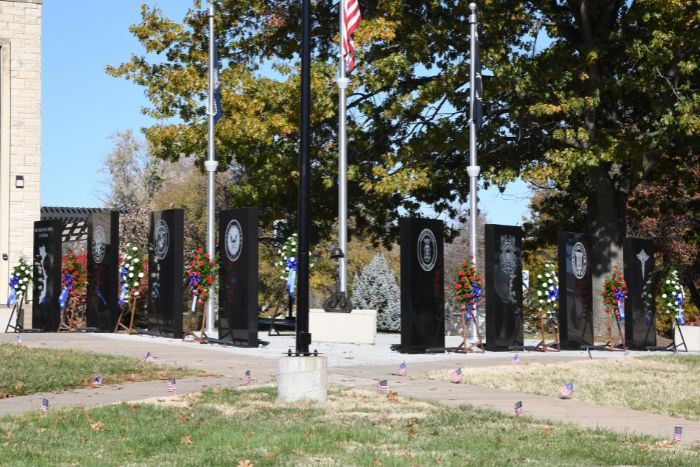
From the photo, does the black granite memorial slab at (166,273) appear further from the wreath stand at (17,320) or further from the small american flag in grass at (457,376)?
the small american flag in grass at (457,376)

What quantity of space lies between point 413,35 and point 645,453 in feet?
72.7

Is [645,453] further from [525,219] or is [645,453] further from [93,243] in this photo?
[525,219]

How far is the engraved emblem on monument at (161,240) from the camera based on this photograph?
80.3ft

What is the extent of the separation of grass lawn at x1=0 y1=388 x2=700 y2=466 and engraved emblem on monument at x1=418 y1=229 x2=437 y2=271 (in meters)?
9.08

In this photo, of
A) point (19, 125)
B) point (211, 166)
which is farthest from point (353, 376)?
point (19, 125)

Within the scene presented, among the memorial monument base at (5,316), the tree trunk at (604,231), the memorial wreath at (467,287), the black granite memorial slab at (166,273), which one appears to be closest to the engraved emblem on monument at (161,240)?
the black granite memorial slab at (166,273)

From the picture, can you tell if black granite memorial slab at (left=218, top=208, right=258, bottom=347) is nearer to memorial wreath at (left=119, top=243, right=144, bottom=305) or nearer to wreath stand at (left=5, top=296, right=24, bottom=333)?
memorial wreath at (left=119, top=243, right=144, bottom=305)

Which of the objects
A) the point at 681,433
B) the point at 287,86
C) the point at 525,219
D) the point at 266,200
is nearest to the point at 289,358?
the point at 681,433

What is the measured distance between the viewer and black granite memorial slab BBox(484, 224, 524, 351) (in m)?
22.6

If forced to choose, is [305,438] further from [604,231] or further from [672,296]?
[604,231]

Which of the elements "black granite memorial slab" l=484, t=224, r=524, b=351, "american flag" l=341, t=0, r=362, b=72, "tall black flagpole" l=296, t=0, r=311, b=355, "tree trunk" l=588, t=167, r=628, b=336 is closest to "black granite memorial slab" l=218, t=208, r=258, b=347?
"black granite memorial slab" l=484, t=224, r=524, b=351

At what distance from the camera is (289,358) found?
508 inches

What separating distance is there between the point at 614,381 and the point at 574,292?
23.3ft

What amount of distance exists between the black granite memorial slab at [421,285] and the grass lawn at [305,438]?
8638 mm
